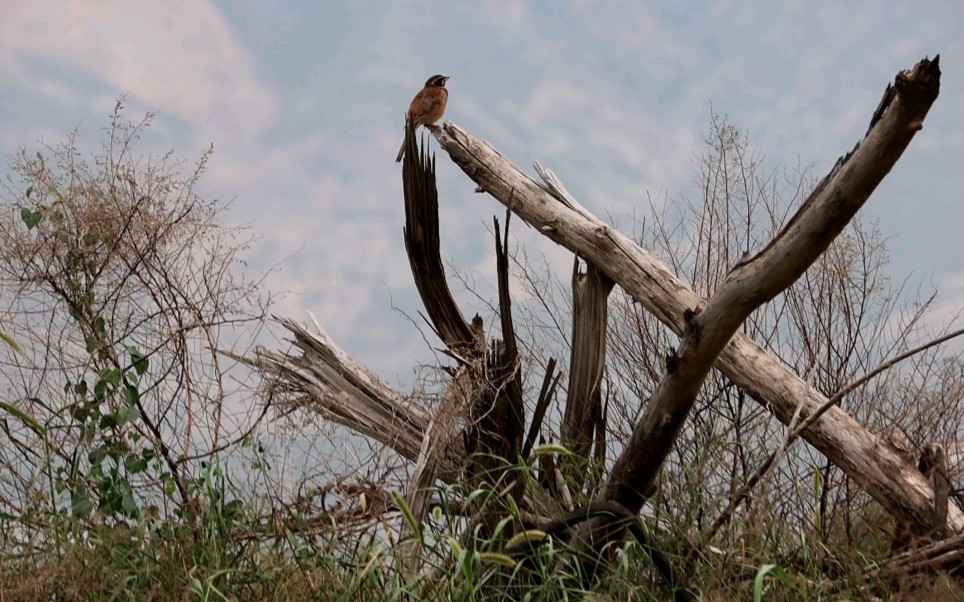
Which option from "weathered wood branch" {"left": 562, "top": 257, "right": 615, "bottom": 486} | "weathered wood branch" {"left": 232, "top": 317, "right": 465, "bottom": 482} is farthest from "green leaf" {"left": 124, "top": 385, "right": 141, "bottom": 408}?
"weathered wood branch" {"left": 562, "top": 257, "right": 615, "bottom": 486}

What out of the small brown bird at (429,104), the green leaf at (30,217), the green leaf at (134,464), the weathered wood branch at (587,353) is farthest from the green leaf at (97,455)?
the small brown bird at (429,104)

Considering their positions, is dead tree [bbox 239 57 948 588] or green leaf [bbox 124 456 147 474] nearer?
dead tree [bbox 239 57 948 588]

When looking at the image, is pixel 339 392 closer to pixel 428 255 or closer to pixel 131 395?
pixel 428 255

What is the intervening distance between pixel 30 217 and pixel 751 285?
3549 millimetres

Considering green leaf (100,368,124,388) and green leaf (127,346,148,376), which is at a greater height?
green leaf (127,346,148,376)

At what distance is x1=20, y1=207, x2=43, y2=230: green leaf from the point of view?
4.79m

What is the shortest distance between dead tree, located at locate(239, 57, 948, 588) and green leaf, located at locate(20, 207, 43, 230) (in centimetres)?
133

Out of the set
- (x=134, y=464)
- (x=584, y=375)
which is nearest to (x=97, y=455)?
(x=134, y=464)

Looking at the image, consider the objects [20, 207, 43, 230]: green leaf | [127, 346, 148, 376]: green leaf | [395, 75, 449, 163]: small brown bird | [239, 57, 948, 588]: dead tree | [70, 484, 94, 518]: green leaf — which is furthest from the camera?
[395, 75, 449, 163]: small brown bird

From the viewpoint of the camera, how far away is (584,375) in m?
5.22

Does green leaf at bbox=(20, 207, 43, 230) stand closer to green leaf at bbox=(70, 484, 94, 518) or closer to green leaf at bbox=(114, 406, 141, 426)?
green leaf at bbox=(114, 406, 141, 426)

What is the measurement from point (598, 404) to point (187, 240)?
2396mm

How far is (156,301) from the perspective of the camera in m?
5.20

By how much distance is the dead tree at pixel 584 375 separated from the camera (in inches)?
140
